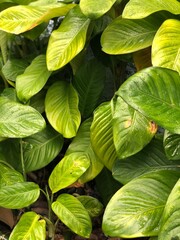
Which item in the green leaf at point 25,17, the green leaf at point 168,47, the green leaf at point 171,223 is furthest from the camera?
the green leaf at point 25,17

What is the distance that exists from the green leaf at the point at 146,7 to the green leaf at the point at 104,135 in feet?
0.92

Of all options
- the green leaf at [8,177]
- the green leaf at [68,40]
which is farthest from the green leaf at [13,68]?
the green leaf at [8,177]

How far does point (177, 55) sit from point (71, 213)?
51 centimetres

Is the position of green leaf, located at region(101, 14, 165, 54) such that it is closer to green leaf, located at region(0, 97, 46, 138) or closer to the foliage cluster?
the foliage cluster

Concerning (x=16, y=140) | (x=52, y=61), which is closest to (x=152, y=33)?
(x=52, y=61)

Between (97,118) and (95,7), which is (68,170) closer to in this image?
(97,118)

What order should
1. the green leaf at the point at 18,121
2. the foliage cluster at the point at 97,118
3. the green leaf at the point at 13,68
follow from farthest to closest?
the green leaf at the point at 13,68 → the green leaf at the point at 18,121 → the foliage cluster at the point at 97,118

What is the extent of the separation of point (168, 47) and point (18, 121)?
472 mm

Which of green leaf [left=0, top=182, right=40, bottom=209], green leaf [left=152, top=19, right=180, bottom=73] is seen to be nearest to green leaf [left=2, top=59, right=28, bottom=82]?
green leaf [left=0, top=182, right=40, bottom=209]

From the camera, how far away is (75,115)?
54.7 inches

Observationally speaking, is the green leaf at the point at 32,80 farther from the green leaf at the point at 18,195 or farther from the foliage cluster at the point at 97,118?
the green leaf at the point at 18,195

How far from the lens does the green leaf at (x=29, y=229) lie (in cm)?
115

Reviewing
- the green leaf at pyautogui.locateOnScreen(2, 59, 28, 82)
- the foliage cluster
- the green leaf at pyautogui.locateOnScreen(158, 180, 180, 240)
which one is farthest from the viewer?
the green leaf at pyautogui.locateOnScreen(2, 59, 28, 82)

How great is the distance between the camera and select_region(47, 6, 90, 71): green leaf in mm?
1301
